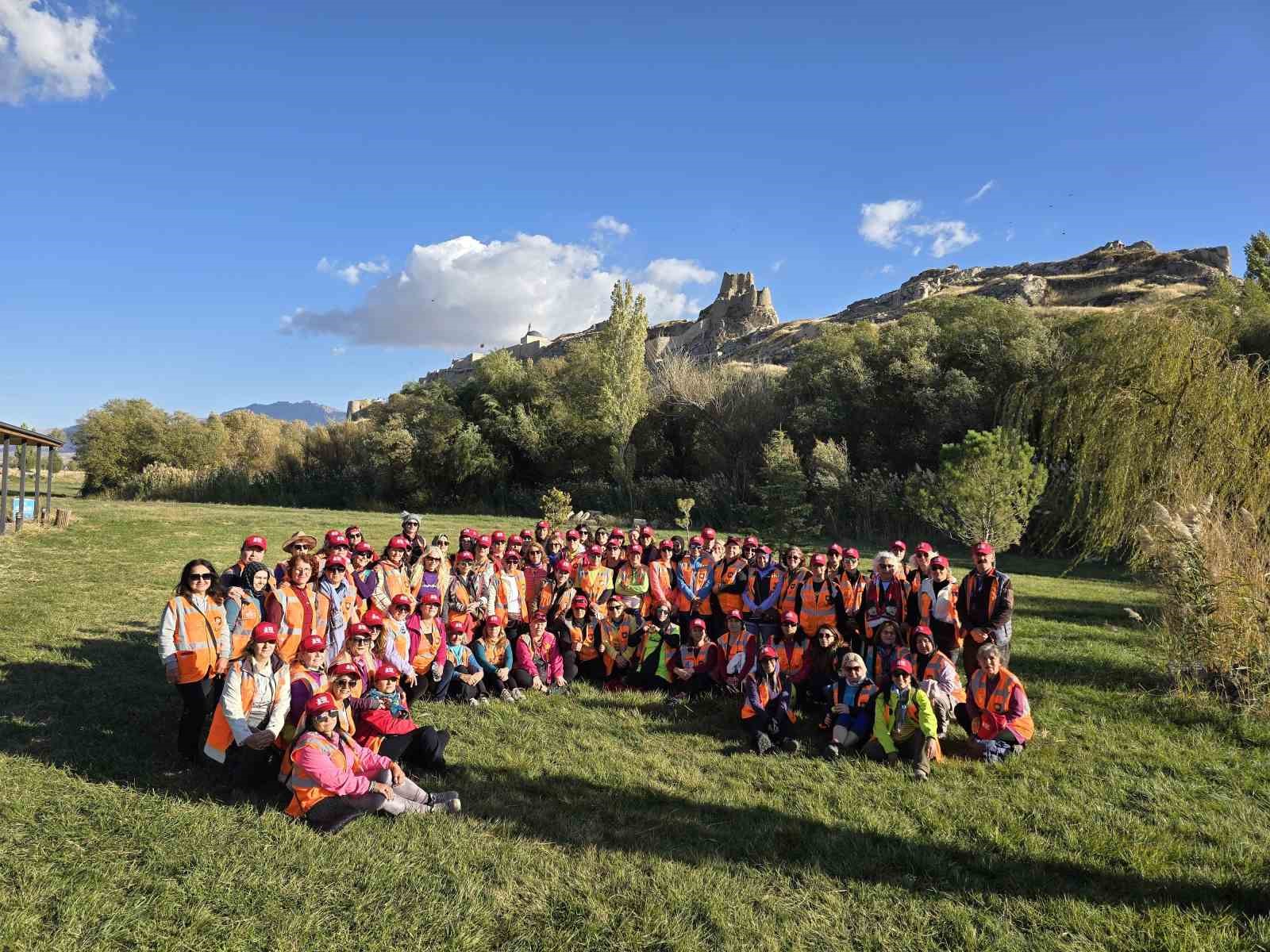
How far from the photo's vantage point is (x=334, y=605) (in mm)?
6609

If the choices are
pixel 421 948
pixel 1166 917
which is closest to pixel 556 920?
pixel 421 948

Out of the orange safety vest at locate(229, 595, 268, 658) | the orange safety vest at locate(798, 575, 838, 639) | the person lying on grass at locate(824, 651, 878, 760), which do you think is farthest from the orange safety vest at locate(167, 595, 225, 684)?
the orange safety vest at locate(798, 575, 838, 639)

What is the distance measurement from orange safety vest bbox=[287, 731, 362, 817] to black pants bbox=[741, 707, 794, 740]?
11.1 feet

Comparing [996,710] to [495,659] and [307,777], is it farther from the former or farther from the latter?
[307,777]

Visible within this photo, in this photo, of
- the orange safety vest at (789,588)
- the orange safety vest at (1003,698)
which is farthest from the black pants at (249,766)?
the orange safety vest at (1003,698)

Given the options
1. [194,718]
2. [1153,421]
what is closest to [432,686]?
[194,718]

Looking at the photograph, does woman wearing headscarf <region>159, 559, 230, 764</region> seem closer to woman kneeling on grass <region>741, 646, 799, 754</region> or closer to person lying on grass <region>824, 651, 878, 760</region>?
woman kneeling on grass <region>741, 646, 799, 754</region>

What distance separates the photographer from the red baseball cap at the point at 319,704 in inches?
189

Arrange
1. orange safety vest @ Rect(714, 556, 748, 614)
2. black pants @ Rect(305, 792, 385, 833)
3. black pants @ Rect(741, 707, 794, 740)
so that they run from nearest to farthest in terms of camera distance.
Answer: black pants @ Rect(305, 792, 385, 833) → black pants @ Rect(741, 707, 794, 740) → orange safety vest @ Rect(714, 556, 748, 614)

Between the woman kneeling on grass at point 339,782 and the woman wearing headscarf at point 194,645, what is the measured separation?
1248mm

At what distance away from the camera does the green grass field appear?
12.0ft

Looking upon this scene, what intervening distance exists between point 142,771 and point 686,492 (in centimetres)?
2382

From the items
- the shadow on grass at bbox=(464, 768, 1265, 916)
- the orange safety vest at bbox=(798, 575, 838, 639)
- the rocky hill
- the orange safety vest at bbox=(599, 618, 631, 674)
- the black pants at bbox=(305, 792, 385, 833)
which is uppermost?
the rocky hill

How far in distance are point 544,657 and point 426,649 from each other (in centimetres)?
144
